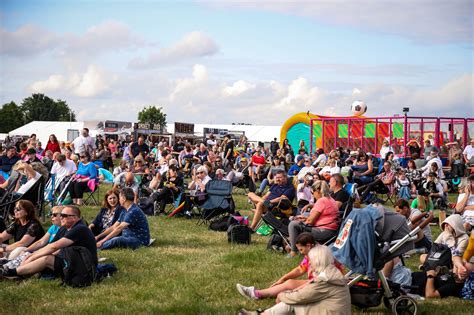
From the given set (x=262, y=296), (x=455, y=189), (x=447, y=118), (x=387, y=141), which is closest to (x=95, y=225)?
(x=262, y=296)

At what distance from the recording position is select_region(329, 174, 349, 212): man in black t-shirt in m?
9.91

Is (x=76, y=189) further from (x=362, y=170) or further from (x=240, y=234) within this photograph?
(x=362, y=170)

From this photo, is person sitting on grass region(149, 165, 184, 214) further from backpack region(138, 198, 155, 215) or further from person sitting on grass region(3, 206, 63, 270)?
person sitting on grass region(3, 206, 63, 270)

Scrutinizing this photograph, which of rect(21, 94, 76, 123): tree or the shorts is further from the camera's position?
rect(21, 94, 76, 123): tree

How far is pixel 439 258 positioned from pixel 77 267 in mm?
4167

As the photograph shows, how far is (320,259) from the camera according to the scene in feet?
18.8

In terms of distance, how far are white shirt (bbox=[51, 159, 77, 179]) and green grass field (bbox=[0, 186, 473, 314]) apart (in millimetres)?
5585

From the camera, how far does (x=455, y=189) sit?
66.9 feet

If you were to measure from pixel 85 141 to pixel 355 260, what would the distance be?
14598 millimetres

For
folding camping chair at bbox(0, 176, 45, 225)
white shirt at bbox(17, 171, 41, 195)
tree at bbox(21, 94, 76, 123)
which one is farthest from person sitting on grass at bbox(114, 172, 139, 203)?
tree at bbox(21, 94, 76, 123)

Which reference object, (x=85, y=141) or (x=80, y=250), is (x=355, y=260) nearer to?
(x=80, y=250)

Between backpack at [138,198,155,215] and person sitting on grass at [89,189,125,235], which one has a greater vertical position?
person sitting on grass at [89,189,125,235]

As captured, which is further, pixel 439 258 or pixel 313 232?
pixel 313 232

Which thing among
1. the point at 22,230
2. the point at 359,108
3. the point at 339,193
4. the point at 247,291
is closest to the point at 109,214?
the point at 22,230
